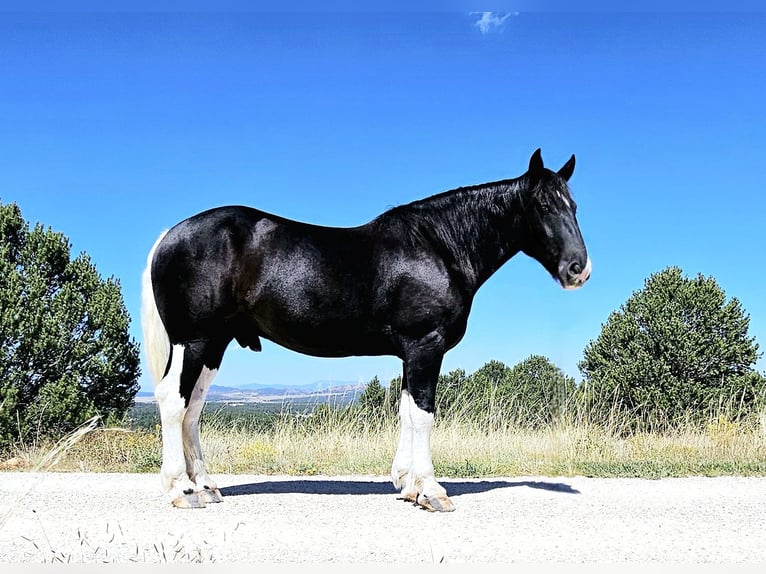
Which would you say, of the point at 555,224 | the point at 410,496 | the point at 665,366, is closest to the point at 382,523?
the point at 410,496

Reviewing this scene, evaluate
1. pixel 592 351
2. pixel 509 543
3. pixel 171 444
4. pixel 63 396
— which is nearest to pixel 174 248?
pixel 171 444

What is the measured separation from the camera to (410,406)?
6.71 metres

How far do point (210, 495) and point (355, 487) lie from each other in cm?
163

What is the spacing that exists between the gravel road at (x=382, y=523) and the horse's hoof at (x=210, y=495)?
11 cm

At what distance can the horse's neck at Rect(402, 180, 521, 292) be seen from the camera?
704cm

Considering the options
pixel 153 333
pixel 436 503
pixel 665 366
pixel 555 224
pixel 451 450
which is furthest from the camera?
pixel 665 366

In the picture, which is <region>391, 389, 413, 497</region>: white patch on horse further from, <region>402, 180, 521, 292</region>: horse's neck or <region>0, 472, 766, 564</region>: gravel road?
<region>402, 180, 521, 292</region>: horse's neck

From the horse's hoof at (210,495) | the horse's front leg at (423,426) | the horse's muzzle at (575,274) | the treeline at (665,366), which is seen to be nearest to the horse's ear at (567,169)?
the horse's muzzle at (575,274)

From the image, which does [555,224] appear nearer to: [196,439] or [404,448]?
[404,448]

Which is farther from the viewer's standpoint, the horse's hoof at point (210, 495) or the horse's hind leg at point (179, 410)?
the horse's hoof at point (210, 495)

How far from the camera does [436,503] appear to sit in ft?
21.7

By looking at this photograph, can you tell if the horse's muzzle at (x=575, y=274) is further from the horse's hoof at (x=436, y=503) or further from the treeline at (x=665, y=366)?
the treeline at (x=665, y=366)

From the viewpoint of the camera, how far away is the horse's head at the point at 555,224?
681 centimetres

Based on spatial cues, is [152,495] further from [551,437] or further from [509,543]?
[551,437]
